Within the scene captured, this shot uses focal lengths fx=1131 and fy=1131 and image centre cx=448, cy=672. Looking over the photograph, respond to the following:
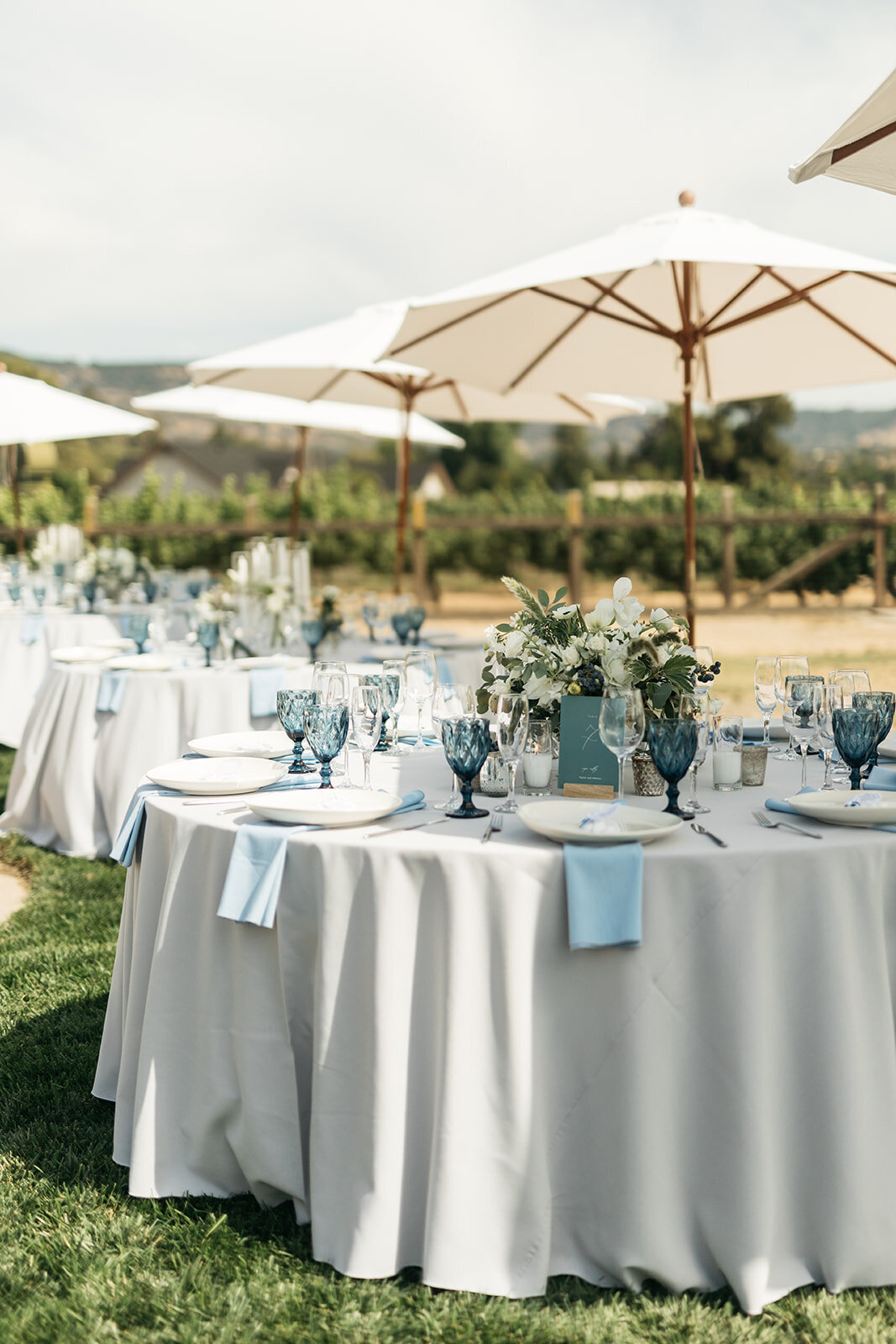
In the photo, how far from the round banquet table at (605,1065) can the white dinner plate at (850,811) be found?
0.11 ft

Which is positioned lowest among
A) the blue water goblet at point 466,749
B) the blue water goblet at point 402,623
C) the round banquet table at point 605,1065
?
the round banquet table at point 605,1065

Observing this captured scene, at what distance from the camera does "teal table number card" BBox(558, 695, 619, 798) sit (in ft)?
8.47

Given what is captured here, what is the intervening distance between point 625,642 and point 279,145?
56.1 meters

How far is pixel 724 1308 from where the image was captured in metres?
2.13

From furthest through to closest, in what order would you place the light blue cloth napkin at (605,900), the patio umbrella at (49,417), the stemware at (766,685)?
the patio umbrella at (49,417) < the stemware at (766,685) < the light blue cloth napkin at (605,900)

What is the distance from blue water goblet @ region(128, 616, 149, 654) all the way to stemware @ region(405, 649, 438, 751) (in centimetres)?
255

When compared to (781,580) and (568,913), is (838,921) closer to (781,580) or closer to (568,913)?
(568,913)

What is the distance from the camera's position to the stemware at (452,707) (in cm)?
248

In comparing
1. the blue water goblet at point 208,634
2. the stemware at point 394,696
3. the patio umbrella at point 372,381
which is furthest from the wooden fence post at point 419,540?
the stemware at point 394,696

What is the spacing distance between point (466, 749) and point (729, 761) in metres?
0.71

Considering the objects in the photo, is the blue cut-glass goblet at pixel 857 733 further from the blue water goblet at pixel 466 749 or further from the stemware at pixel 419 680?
the stemware at pixel 419 680

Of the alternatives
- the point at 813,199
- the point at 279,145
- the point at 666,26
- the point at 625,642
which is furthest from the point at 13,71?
the point at 625,642

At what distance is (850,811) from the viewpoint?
86.7 inches

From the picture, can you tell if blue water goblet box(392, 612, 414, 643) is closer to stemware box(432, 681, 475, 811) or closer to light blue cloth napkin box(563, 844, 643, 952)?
stemware box(432, 681, 475, 811)
